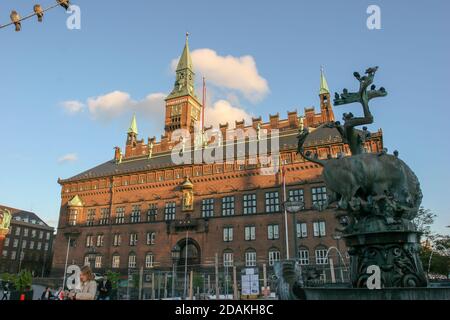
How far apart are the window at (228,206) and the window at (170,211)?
741 centimetres

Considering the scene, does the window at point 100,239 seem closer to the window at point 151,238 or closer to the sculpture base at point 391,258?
the window at point 151,238

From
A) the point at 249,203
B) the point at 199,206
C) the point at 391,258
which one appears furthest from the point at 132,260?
the point at 391,258

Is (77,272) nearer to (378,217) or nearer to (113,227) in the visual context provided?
(378,217)

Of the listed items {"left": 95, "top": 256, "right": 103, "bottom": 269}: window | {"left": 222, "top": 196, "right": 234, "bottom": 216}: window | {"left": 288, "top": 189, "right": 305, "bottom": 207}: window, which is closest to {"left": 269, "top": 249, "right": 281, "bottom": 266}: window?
{"left": 288, "top": 189, "right": 305, "bottom": 207}: window

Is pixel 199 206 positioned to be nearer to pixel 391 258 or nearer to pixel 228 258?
pixel 228 258

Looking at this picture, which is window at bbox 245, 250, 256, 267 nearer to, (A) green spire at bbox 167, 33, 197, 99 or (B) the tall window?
(B) the tall window

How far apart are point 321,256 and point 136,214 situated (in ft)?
86.8

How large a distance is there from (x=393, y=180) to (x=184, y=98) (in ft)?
209

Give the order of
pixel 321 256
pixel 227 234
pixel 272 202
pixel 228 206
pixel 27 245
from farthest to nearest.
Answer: pixel 27 245, pixel 228 206, pixel 227 234, pixel 272 202, pixel 321 256

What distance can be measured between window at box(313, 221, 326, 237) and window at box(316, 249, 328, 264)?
169 cm

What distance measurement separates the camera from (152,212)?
1935 inches
